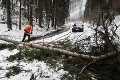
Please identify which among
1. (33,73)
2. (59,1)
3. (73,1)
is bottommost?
(33,73)

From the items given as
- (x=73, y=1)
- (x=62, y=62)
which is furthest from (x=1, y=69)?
(x=73, y=1)

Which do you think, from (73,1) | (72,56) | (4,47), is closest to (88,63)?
(72,56)

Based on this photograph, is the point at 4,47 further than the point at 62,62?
Yes

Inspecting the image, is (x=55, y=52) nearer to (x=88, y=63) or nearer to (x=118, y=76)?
(x=88, y=63)

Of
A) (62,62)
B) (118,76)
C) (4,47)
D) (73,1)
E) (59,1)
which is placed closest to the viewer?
(118,76)

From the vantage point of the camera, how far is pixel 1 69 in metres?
7.28

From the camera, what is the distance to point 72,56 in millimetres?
8180

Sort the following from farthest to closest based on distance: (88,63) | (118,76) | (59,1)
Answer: (59,1) < (88,63) < (118,76)

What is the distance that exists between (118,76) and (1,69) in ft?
15.1

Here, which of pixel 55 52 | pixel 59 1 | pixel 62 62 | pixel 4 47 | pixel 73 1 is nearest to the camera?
pixel 62 62

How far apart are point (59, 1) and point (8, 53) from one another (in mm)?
31512

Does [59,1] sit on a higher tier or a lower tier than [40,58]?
higher

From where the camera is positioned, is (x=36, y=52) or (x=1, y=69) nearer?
(x=1, y=69)

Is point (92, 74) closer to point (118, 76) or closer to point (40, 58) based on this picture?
point (118, 76)
